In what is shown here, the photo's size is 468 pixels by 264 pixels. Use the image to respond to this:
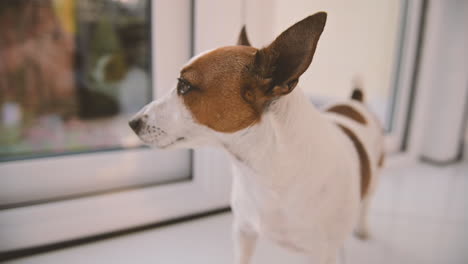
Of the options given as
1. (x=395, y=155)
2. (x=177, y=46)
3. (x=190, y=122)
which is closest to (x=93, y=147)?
(x=177, y=46)

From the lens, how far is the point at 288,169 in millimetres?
608

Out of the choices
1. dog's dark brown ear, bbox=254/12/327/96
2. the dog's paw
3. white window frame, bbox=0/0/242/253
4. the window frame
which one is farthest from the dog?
the window frame

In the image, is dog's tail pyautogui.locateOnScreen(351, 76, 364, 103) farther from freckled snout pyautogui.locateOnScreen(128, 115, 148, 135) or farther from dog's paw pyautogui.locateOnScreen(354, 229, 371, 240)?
freckled snout pyautogui.locateOnScreen(128, 115, 148, 135)

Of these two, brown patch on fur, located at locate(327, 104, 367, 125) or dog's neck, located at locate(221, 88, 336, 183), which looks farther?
brown patch on fur, located at locate(327, 104, 367, 125)

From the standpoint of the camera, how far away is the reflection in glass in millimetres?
932

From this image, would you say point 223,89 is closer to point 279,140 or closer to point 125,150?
point 279,140

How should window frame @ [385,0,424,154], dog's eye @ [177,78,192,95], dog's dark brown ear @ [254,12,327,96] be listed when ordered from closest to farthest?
1. dog's dark brown ear @ [254,12,327,96]
2. dog's eye @ [177,78,192,95]
3. window frame @ [385,0,424,154]

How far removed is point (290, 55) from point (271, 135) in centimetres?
15

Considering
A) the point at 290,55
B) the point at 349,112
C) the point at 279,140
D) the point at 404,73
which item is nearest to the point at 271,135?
the point at 279,140

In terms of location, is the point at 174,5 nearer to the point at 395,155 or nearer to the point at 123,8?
the point at 123,8

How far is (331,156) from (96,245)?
68 centimetres

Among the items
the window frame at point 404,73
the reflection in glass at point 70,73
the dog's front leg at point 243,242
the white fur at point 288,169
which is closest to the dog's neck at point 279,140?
the white fur at point 288,169

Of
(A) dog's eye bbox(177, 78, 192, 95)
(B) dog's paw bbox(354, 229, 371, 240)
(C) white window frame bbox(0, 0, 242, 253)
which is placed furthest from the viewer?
(B) dog's paw bbox(354, 229, 371, 240)

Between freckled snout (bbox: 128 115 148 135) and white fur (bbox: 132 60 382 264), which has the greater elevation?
freckled snout (bbox: 128 115 148 135)
